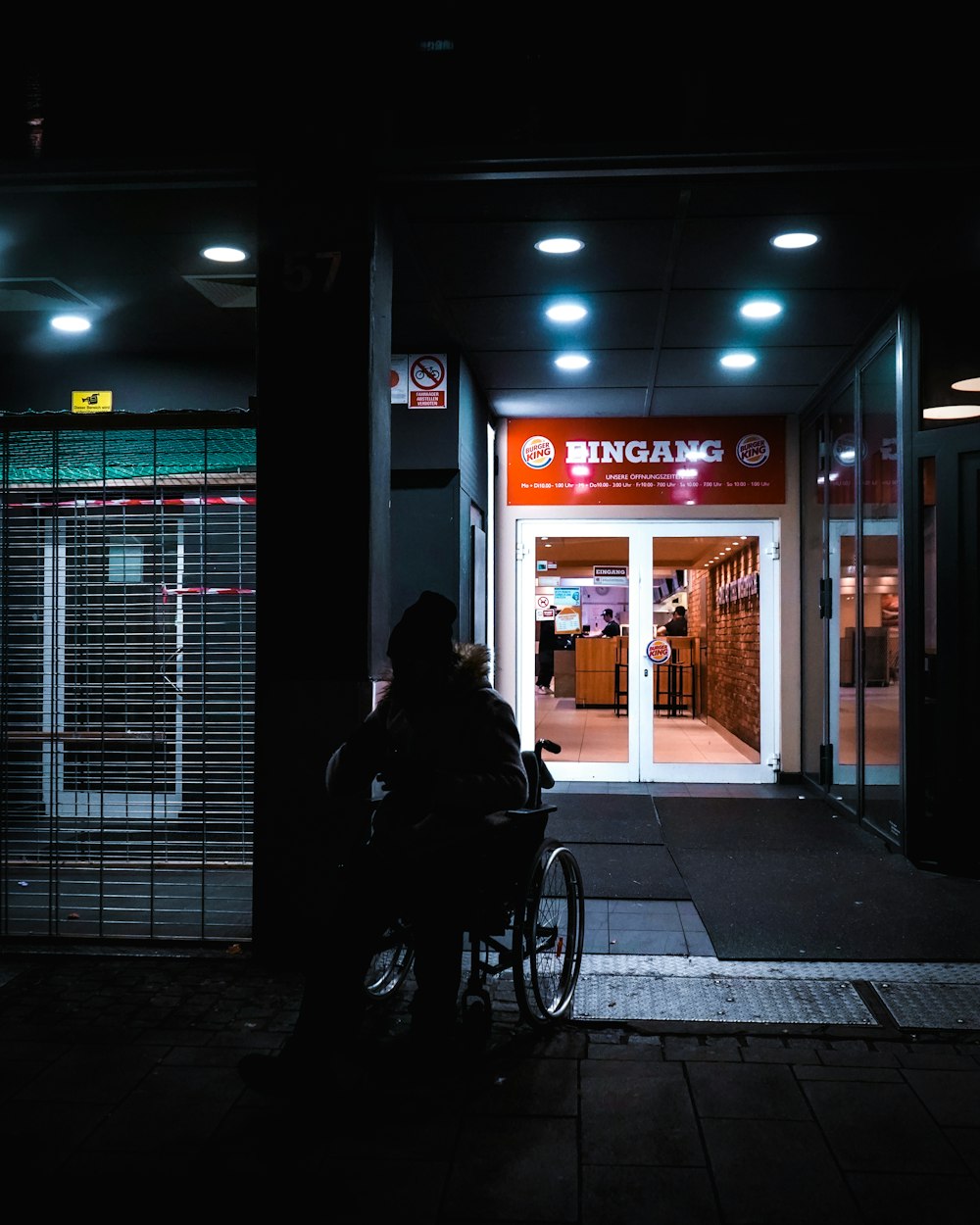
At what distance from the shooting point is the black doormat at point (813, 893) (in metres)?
4.15

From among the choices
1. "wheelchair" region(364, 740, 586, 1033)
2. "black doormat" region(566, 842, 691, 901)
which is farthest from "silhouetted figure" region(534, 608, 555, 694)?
"wheelchair" region(364, 740, 586, 1033)

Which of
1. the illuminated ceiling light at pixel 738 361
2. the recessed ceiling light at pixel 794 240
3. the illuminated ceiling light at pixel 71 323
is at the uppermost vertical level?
the recessed ceiling light at pixel 794 240

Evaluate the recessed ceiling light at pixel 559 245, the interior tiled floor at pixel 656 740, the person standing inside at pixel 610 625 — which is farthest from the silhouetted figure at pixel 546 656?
the recessed ceiling light at pixel 559 245

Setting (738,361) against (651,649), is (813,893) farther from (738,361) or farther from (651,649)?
(651,649)

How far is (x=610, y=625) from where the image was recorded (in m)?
8.75

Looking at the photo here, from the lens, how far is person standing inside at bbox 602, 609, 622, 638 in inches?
344

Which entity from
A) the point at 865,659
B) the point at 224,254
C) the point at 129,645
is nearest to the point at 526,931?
the point at 129,645

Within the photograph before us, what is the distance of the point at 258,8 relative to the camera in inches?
144

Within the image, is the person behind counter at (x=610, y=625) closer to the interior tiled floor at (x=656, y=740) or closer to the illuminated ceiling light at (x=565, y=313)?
the interior tiled floor at (x=656, y=740)

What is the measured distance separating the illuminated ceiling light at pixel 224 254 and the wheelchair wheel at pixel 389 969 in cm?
346

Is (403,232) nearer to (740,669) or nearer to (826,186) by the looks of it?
(826,186)

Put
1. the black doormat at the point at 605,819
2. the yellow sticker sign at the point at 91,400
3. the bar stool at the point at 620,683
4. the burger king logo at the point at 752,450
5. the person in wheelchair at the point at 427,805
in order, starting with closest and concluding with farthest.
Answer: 1. the person in wheelchair at the point at 427,805
2. the black doormat at the point at 605,819
3. the yellow sticker sign at the point at 91,400
4. the burger king logo at the point at 752,450
5. the bar stool at the point at 620,683

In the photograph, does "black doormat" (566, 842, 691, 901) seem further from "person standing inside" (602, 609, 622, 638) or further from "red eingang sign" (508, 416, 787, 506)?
"red eingang sign" (508, 416, 787, 506)

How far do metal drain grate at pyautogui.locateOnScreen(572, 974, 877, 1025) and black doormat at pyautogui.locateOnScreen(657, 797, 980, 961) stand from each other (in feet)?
1.15
